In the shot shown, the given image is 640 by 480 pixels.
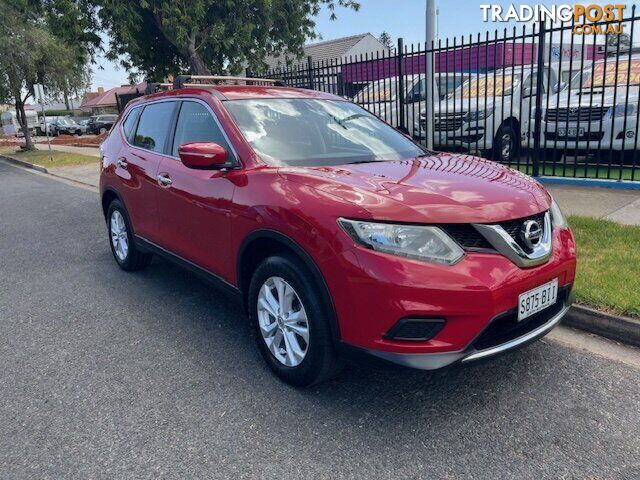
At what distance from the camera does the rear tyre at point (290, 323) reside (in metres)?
2.67

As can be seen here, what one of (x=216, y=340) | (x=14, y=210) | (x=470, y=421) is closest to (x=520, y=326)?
(x=470, y=421)

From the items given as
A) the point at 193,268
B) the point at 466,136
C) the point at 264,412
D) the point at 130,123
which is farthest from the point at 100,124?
the point at 264,412

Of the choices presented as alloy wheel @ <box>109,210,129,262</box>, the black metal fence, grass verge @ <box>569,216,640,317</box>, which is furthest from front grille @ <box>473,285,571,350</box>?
the black metal fence

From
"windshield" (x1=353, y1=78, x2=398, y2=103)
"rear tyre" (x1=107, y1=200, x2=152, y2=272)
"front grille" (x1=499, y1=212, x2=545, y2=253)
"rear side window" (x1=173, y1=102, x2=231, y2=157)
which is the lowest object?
"rear tyre" (x1=107, y1=200, x2=152, y2=272)

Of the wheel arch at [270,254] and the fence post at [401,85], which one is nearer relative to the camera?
the wheel arch at [270,254]

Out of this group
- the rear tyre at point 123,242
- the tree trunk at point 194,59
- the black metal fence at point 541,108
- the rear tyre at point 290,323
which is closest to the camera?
the rear tyre at point 290,323

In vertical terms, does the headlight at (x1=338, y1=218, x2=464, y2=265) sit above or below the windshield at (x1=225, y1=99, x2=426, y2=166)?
below

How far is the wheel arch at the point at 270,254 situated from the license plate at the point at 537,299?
904 mm

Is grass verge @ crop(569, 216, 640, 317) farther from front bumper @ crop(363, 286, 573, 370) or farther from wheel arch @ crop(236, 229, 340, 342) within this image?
wheel arch @ crop(236, 229, 340, 342)

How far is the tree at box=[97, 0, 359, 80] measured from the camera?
1278 centimetres

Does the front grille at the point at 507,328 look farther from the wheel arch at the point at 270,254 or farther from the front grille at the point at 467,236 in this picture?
the wheel arch at the point at 270,254

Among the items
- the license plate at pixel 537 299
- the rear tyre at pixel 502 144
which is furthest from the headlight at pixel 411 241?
the rear tyre at pixel 502 144

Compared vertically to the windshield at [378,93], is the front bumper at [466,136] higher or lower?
lower

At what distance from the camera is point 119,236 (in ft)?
17.3
